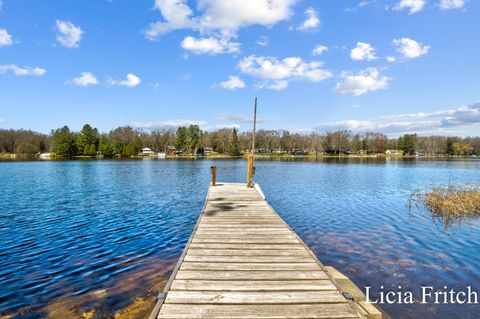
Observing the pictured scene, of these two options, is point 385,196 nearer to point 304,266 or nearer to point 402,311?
point 402,311

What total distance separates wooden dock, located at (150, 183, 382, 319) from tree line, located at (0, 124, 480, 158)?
11454 cm

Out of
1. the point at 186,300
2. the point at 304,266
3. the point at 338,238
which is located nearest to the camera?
the point at 186,300

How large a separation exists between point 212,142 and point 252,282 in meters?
140

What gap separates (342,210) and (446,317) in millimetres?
12499

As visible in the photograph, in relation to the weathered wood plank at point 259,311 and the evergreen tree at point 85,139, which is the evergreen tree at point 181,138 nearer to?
the evergreen tree at point 85,139

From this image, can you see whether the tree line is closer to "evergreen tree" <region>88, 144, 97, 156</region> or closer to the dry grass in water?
"evergreen tree" <region>88, 144, 97, 156</region>

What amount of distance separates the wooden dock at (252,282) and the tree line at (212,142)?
376 feet

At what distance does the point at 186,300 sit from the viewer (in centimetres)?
468

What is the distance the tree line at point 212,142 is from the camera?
366 ft

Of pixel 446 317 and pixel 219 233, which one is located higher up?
pixel 219 233

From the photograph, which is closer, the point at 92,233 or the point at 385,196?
the point at 92,233

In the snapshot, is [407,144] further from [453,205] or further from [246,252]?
[246,252]

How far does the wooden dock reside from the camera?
4.45 m

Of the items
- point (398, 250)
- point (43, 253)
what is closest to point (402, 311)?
point (398, 250)
